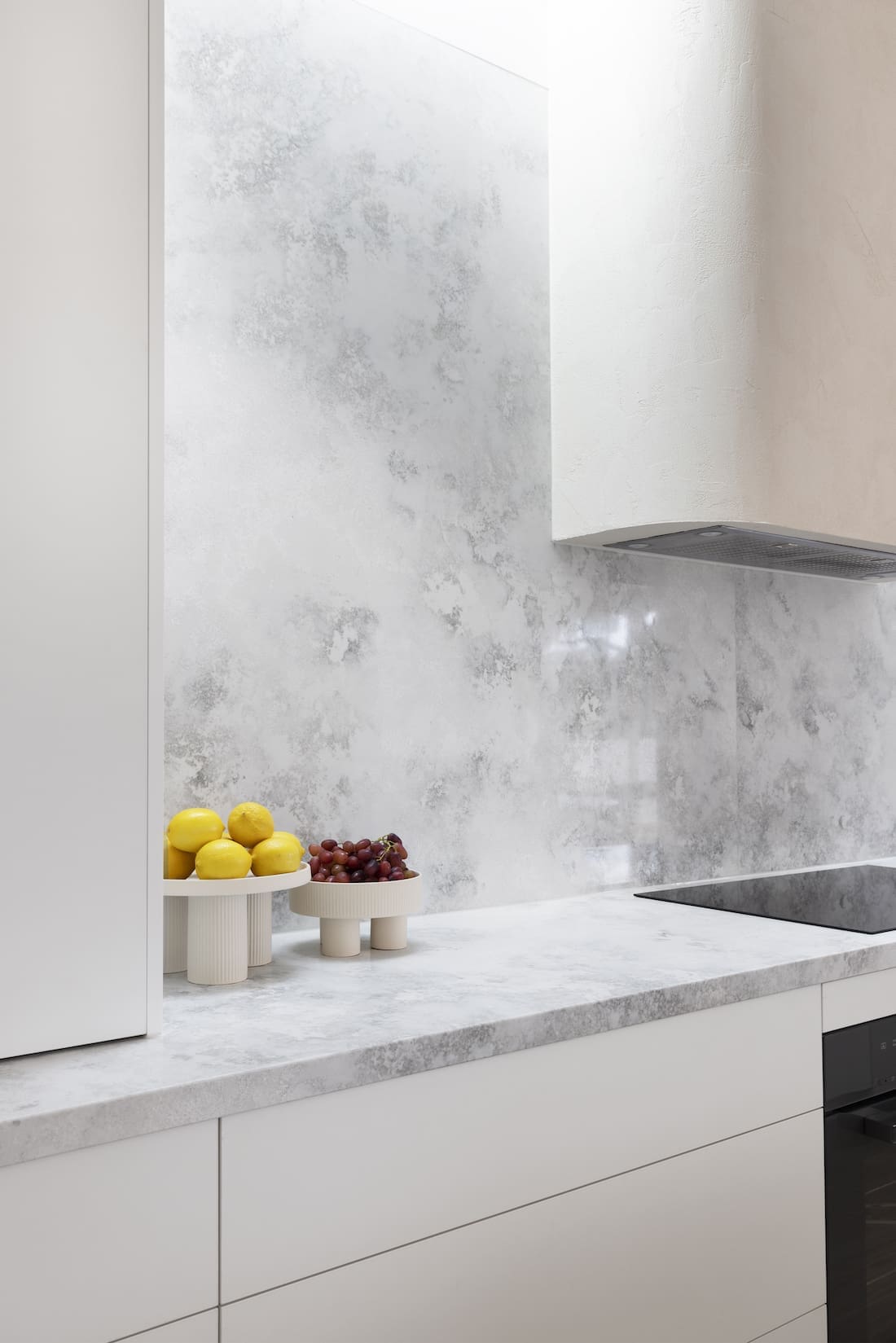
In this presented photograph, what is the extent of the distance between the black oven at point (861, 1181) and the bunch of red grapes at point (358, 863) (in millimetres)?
636

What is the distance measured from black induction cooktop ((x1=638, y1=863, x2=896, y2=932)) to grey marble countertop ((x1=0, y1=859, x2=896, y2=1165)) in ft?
0.22

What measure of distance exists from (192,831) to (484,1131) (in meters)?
0.50

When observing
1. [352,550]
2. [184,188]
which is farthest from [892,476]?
[184,188]

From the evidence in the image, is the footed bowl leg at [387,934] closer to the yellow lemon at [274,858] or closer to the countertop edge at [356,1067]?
the yellow lemon at [274,858]

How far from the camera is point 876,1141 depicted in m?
1.52

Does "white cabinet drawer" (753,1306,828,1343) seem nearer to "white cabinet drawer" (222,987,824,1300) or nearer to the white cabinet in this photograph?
"white cabinet drawer" (222,987,824,1300)

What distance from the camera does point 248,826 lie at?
1.40 meters

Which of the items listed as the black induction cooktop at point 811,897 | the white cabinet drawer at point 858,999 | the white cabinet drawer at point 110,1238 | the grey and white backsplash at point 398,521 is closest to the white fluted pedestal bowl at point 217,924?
the grey and white backsplash at point 398,521

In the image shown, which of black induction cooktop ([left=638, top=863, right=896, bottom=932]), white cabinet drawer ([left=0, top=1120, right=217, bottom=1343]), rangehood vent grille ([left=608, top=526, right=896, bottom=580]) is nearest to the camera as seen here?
white cabinet drawer ([left=0, top=1120, right=217, bottom=1343])

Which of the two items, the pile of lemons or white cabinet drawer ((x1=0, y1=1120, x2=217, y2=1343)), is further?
the pile of lemons

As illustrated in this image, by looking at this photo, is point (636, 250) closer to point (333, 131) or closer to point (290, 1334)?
point (333, 131)

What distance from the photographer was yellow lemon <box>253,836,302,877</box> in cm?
137

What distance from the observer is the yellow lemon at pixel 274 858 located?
1365 mm

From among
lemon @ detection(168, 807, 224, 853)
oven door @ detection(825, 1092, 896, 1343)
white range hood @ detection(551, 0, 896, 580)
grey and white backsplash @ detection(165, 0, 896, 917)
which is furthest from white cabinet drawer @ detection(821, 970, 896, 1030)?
lemon @ detection(168, 807, 224, 853)
